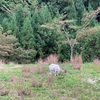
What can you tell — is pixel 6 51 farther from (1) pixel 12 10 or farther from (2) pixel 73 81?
(2) pixel 73 81

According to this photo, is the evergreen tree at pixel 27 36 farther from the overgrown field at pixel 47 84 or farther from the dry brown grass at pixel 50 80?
the dry brown grass at pixel 50 80

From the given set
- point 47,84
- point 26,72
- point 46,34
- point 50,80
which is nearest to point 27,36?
point 46,34

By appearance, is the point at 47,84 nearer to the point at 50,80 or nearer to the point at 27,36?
the point at 50,80

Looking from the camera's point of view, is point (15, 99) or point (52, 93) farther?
point (52, 93)

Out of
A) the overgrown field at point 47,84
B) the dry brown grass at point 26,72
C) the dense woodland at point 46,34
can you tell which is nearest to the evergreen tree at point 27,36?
Answer: the dense woodland at point 46,34

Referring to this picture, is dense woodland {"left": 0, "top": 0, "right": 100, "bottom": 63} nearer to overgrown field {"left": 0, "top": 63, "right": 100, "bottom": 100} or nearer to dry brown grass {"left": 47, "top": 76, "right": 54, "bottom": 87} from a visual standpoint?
overgrown field {"left": 0, "top": 63, "right": 100, "bottom": 100}

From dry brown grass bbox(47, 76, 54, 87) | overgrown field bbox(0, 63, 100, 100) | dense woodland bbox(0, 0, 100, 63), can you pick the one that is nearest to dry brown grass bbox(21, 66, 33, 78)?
overgrown field bbox(0, 63, 100, 100)

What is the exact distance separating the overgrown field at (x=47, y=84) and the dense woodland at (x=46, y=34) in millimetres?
9810

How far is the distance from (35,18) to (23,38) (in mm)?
3078

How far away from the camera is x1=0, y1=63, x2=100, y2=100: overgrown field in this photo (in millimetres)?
6250

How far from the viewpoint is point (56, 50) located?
963 inches

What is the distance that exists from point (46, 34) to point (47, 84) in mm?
17818

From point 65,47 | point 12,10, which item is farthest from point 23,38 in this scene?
point 12,10

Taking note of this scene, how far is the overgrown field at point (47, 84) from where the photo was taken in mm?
6250
